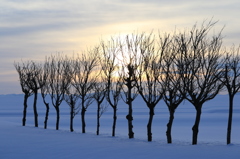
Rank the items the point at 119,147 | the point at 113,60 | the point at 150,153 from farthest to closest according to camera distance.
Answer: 1. the point at 113,60
2. the point at 119,147
3. the point at 150,153

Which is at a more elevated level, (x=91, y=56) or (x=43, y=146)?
(x=91, y=56)

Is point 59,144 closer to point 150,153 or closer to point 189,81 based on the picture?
point 150,153

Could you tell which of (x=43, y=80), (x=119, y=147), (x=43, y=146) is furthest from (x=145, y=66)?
(x=43, y=80)

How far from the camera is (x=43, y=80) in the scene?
3078cm

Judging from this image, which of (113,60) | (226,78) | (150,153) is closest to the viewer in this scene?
(150,153)

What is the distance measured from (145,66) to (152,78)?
951 mm

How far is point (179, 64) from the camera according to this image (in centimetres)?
1748

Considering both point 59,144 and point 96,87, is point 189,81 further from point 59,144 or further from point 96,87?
point 96,87

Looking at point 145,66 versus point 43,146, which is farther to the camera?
point 145,66

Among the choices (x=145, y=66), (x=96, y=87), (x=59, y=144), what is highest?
(x=145, y=66)

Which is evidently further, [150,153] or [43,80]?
[43,80]

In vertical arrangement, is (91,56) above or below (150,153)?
above

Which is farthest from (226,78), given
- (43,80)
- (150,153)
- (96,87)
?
(43,80)

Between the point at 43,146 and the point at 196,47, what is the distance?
30.5ft
